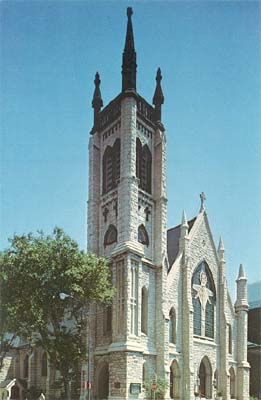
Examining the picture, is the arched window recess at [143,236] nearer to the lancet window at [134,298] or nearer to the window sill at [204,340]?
the lancet window at [134,298]

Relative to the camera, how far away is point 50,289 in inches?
1335

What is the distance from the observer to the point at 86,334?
40.7 meters

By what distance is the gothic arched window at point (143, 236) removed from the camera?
4178 centimetres

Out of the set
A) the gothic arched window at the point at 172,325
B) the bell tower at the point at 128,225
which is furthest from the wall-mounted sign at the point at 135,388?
the gothic arched window at the point at 172,325

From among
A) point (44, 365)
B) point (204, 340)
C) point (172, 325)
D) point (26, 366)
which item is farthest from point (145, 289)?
point (26, 366)

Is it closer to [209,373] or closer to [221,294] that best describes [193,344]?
[209,373]

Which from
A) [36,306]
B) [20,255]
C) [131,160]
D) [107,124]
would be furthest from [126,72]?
[36,306]

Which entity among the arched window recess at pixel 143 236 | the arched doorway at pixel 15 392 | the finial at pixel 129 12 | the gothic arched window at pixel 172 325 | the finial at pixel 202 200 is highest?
the finial at pixel 129 12

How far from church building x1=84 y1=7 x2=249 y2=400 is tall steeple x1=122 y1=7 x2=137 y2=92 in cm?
9

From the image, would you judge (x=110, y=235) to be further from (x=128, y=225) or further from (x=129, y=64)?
(x=129, y=64)

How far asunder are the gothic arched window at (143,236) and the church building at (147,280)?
0.27 feet

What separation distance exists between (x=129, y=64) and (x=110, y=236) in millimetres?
14333

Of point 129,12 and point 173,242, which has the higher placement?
point 129,12

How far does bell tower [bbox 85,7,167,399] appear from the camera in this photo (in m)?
37.6
